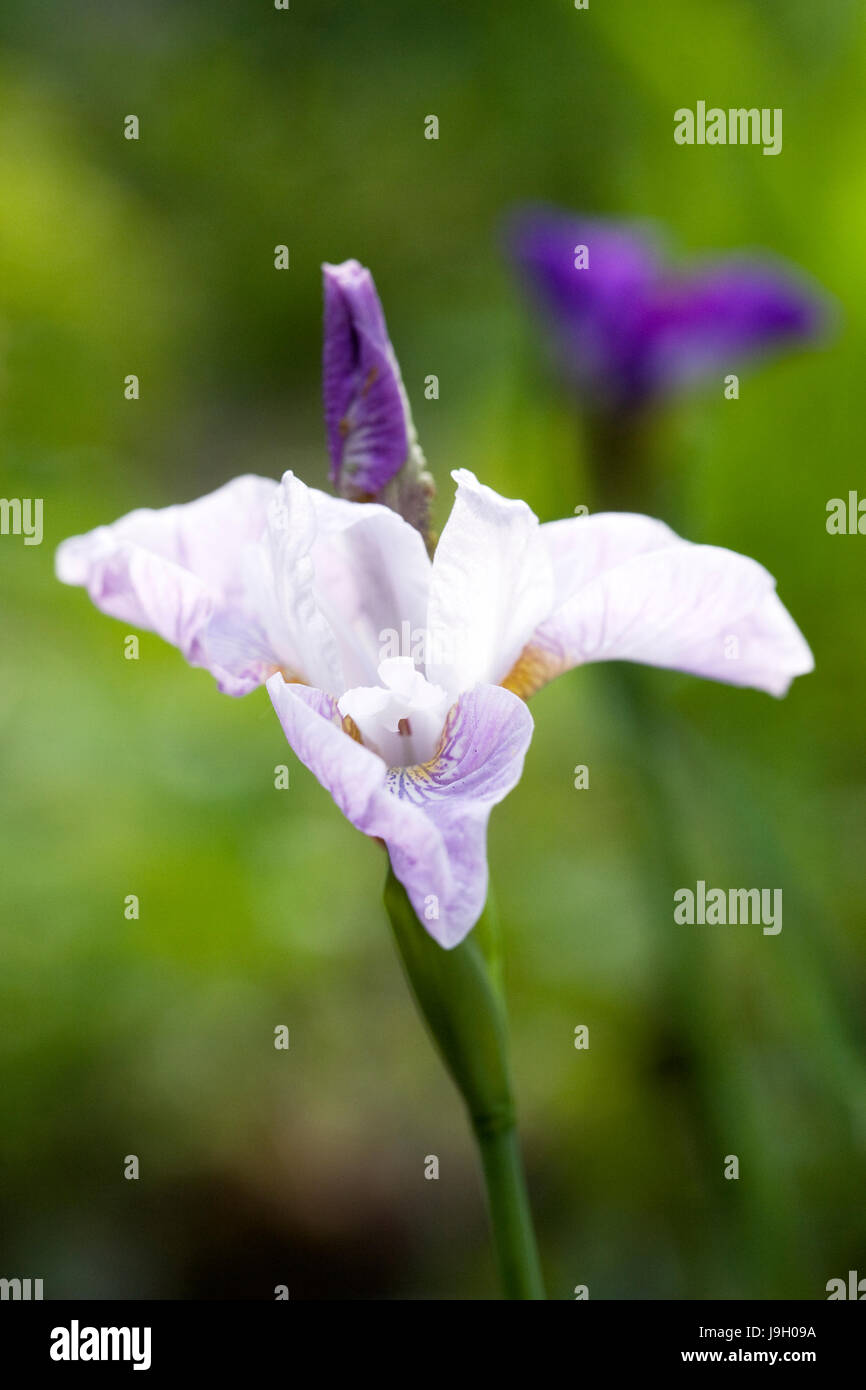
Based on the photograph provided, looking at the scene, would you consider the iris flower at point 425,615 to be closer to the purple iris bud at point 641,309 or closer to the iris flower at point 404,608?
the iris flower at point 404,608

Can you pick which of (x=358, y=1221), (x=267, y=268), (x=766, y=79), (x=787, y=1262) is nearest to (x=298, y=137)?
(x=267, y=268)

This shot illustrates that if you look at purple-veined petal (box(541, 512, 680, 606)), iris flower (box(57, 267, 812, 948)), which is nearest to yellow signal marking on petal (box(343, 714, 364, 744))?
iris flower (box(57, 267, 812, 948))

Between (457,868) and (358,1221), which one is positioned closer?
(457,868)

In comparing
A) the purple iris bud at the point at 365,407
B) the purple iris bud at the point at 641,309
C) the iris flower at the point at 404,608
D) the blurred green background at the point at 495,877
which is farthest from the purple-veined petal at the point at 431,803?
the purple iris bud at the point at 641,309

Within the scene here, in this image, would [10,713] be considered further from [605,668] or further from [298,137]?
[298,137]

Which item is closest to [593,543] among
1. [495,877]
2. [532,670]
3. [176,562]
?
[532,670]

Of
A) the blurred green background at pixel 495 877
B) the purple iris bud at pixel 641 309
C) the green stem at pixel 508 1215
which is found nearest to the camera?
the green stem at pixel 508 1215
